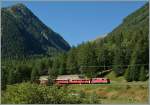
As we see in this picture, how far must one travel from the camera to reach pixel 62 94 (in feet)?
42.4

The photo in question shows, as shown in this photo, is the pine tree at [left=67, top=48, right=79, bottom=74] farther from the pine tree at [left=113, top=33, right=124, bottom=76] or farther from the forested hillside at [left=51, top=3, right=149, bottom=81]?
the pine tree at [left=113, top=33, right=124, bottom=76]

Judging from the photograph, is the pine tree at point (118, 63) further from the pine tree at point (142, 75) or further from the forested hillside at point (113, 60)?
the pine tree at point (142, 75)

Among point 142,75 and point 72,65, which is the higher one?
point 72,65

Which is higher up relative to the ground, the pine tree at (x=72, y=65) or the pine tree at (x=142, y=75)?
the pine tree at (x=72, y=65)

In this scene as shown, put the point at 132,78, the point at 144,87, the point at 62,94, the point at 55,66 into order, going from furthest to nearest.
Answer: the point at 55,66, the point at 132,78, the point at 144,87, the point at 62,94

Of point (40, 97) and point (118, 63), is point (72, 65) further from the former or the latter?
point (40, 97)

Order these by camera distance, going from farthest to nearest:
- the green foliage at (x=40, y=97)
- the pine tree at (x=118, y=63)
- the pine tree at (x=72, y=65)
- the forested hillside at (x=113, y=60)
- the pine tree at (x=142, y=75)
A: the pine tree at (x=72, y=65)
the pine tree at (x=118, y=63)
the forested hillside at (x=113, y=60)
the pine tree at (x=142, y=75)
the green foliage at (x=40, y=97)

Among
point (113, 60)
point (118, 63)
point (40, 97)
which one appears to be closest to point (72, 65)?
point (113, 60)

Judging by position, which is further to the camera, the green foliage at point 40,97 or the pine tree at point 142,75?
the pine tree at point 142,75

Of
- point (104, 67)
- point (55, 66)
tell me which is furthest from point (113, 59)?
point (55, 66)

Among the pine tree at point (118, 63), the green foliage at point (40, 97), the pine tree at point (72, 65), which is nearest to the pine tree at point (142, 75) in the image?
the pine tree at point (118, 63)

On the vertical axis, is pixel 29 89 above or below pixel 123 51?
below

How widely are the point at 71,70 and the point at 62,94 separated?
63.9m

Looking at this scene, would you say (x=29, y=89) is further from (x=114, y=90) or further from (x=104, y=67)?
(x=104, y=67)
